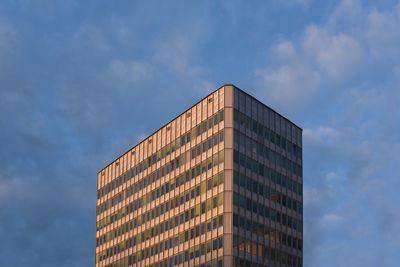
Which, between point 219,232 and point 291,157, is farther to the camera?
point 291,157

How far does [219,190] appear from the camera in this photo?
9919 cm

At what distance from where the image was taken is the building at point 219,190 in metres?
98.8

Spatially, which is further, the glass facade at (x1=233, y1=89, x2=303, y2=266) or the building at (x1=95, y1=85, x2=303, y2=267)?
the glass facade at (x1=233, y1=89, x2=303, y2=266)

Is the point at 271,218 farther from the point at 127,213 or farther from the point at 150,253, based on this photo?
the point at 127,213

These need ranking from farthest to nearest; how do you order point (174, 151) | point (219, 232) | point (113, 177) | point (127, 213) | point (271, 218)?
1. point (113, 177)
2. point (127, 213)
3. point (174, 151)
4. point (271, 218)
5. point (219, 232)

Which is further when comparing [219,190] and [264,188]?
[264,188]

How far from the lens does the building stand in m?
98.8

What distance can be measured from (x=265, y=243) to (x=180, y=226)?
1536cm

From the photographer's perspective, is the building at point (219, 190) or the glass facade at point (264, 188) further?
the glass facade at point (264, 188)

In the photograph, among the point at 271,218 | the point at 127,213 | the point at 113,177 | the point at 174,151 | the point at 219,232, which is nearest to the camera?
the point at 219,232

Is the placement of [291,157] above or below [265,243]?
above

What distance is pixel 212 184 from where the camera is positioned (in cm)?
10119

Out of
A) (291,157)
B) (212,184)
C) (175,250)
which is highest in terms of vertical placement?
(291,157)

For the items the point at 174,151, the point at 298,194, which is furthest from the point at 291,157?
the point at 174,151
